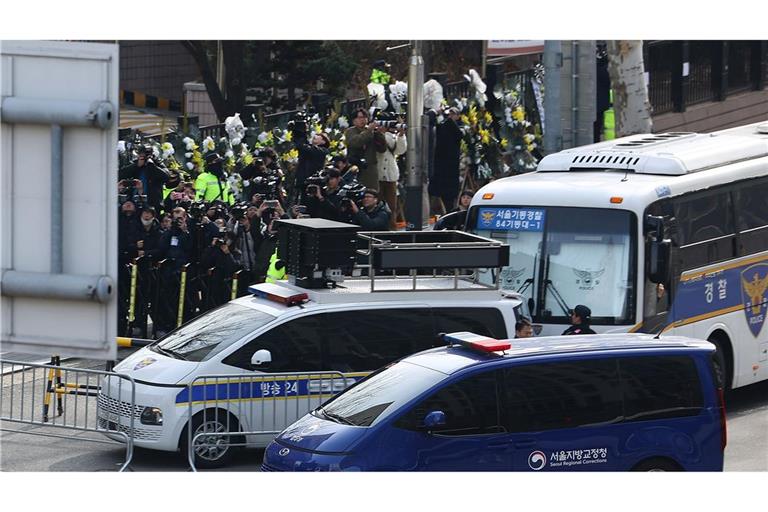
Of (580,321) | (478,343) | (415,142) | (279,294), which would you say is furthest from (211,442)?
(415,142)

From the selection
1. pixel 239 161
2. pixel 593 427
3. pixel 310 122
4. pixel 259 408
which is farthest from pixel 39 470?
pixel 310 122

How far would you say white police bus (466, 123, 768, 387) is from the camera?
14.4m

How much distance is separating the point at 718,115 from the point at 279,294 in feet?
76.5

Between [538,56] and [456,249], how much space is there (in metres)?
18.6

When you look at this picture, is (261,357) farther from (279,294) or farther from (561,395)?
(561,395)

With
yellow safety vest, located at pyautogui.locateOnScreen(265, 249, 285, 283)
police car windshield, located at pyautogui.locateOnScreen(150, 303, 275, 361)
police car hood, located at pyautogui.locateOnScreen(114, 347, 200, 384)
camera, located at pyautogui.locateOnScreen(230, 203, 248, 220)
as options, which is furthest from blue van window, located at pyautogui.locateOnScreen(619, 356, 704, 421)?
camera, located at pyautogui.locateOnScreen(230, 203, 248, 220)

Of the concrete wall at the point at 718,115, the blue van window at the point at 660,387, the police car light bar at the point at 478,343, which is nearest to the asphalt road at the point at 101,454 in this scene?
the blue van window at the point at 660,387

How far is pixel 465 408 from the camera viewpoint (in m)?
9.97

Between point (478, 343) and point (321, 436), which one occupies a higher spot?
point (478, 343)

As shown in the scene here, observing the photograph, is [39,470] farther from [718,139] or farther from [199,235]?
[718,139]

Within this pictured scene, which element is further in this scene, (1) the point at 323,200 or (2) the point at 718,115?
(2) the point at 718,115

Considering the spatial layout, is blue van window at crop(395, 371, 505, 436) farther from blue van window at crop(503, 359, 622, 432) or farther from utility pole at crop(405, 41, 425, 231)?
utility pole at crop(405, 41, 425, 231)

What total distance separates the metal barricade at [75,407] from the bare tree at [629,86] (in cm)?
1134

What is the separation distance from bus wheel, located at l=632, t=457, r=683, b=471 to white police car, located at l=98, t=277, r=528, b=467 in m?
2.82
